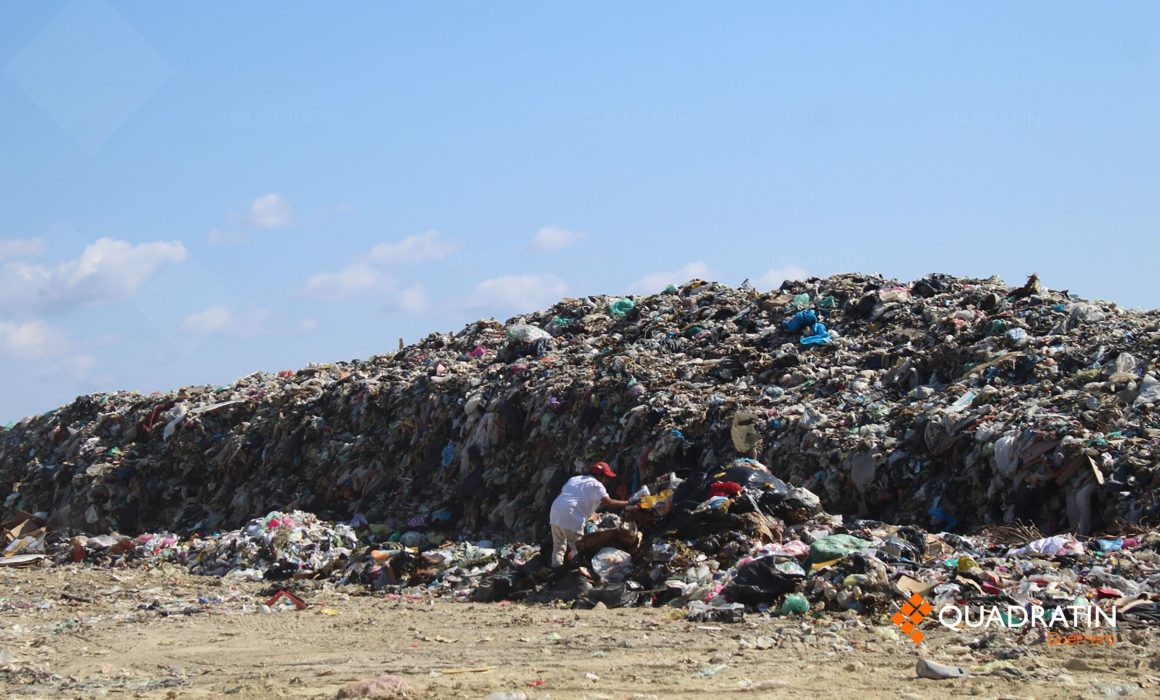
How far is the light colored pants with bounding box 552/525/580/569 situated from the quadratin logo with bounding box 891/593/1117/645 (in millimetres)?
2800

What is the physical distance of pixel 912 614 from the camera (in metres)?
6.33

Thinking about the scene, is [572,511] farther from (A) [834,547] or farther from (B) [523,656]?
(B) [523,656]

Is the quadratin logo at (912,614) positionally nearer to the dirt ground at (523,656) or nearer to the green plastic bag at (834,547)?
the dirt ground at (523,656)

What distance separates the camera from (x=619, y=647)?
6188 millimetres

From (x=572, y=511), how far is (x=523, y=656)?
7.61ft

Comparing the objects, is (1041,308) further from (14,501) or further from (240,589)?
(14,501)

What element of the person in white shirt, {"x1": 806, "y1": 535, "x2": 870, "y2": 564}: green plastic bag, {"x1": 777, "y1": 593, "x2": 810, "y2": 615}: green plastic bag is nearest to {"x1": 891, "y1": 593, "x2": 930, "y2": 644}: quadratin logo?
{"x1": 777, "y1": 593, "x2": 810, "y2": 615}: green plastic bag

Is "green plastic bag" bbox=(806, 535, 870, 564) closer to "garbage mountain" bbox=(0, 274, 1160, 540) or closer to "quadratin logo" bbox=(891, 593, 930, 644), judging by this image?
"quadratin logo" bbox=(891, 593, 930, 644)

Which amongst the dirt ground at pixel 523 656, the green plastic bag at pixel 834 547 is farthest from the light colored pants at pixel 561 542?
the green plastic bag at pixel 834 547

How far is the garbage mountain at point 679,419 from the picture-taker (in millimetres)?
9539

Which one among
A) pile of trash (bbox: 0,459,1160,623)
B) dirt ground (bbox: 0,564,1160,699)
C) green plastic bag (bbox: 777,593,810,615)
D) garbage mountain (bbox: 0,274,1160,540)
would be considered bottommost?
dirt ground (bbox: 0,564,1160,699)

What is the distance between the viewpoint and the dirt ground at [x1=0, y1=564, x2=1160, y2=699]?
507 cm

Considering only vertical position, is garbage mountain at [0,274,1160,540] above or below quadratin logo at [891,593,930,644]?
above

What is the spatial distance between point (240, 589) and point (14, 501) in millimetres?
8516
